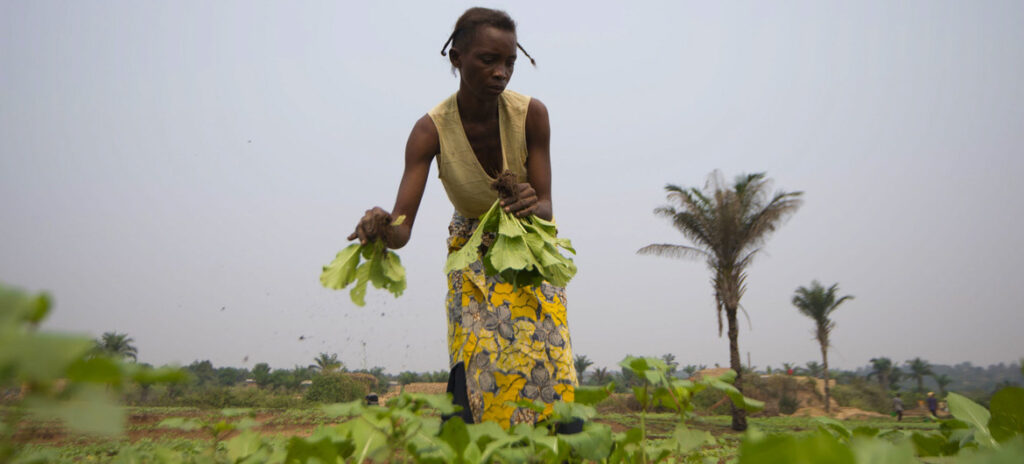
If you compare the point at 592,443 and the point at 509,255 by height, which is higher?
the point at 509,255

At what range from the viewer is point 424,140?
279 cm

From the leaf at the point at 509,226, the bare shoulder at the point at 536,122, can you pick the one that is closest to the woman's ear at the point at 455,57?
the bare shoulder at the point at 536,122

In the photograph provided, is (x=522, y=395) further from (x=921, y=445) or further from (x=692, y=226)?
(x=692, y=226)

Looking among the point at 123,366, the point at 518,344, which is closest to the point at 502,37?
the point at 518,344

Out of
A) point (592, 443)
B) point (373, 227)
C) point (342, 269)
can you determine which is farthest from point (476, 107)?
point (592, 443)

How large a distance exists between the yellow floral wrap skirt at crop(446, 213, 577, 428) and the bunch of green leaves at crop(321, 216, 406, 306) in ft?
2.42

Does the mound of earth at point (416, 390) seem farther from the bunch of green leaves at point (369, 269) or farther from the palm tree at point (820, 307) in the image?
the palm tree at point (820, 307)

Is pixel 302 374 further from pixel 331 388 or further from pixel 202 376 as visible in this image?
pixel 202 376

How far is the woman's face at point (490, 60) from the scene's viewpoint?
255cm

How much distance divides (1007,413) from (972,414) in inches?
2.8

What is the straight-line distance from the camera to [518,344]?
7.98ft

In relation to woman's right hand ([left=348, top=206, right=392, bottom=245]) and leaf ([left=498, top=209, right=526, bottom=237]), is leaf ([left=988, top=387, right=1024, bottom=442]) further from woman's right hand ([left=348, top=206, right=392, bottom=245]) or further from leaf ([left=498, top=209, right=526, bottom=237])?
woman's right hand ([left=348, top=206, right=392, bottom=245])

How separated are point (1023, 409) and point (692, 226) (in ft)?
54.9

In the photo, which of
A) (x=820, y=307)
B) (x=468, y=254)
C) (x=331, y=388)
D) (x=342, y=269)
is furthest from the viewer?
(x=820, y=307)
